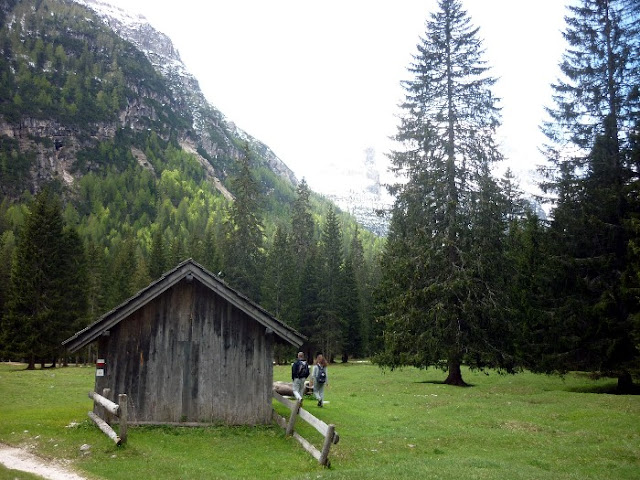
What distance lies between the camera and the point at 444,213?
3238 centimetres

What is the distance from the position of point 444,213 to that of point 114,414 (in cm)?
2326

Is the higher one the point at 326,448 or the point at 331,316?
the point at 331,316

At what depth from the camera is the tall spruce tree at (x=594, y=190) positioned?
27.6 meters

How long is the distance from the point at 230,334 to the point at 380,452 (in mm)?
6805

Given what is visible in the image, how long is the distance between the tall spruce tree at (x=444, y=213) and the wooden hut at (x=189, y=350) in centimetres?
1477

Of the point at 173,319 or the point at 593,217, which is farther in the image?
the point at 593,217

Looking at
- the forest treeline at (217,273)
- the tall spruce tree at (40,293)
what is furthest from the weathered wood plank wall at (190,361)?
the tall spruce tree at (40,293)

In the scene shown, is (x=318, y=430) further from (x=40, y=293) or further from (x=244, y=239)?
(x=244, y=239)

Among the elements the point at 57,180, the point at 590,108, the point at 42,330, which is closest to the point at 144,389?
the point at 590,108

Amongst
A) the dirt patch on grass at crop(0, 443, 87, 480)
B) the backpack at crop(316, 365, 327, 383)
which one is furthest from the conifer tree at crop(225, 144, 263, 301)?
the dirt patch on grass at crop(0, 443, 87, 480)

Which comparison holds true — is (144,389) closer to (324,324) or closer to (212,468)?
(212,468)

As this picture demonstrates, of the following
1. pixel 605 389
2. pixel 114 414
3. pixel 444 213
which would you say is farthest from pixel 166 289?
pixel 605 389

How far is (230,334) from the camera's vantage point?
721 inches

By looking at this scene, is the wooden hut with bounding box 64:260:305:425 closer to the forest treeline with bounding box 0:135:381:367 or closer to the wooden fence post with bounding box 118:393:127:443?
the wooden fence post with bounding box 118:393:127:443
